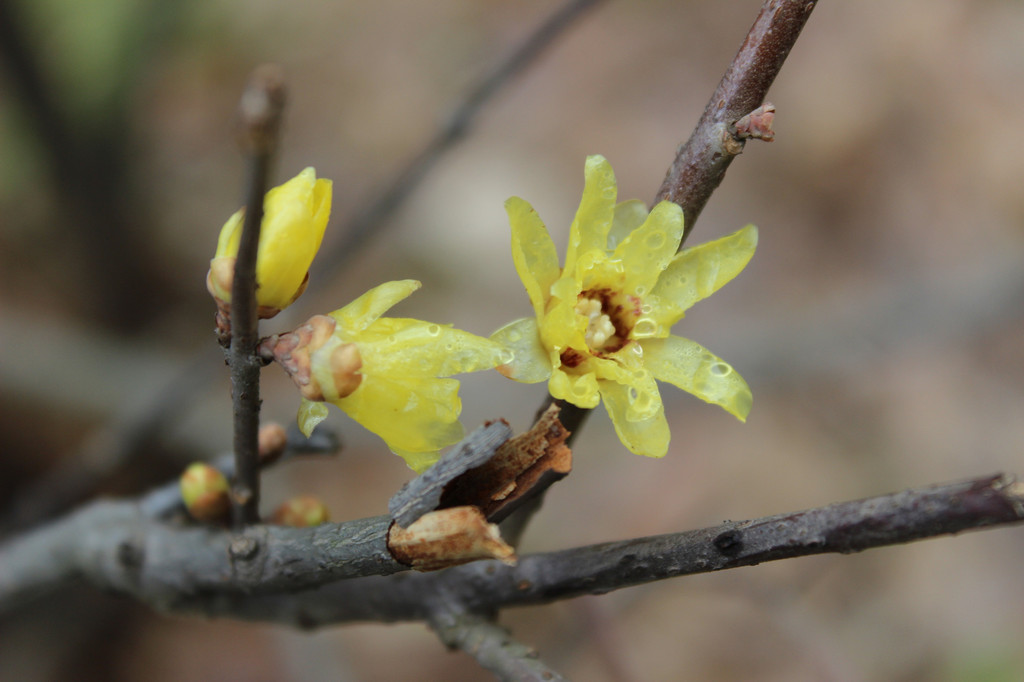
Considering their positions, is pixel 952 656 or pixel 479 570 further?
pixel 952 656

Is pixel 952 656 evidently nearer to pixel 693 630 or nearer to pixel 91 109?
pixel 693 630

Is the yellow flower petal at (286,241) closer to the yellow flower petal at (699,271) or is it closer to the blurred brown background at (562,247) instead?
the yellow flower petal at (699,271)

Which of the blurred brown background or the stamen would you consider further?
the blurred brown background

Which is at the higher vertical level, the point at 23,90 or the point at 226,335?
the point at 23,90

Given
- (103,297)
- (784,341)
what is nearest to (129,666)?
(103,297)

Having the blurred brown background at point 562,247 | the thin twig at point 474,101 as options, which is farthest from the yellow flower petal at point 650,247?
the blurred brown background at point 562,247

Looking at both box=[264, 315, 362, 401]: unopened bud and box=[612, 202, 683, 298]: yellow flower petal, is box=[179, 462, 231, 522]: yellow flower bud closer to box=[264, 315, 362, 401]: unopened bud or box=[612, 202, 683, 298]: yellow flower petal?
box=[264, 315, 362, 401]: unopened bud

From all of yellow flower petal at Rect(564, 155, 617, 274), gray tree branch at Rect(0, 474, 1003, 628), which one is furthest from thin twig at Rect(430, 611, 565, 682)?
yellow flower petal at Rect(564, 155, 617, 274)
